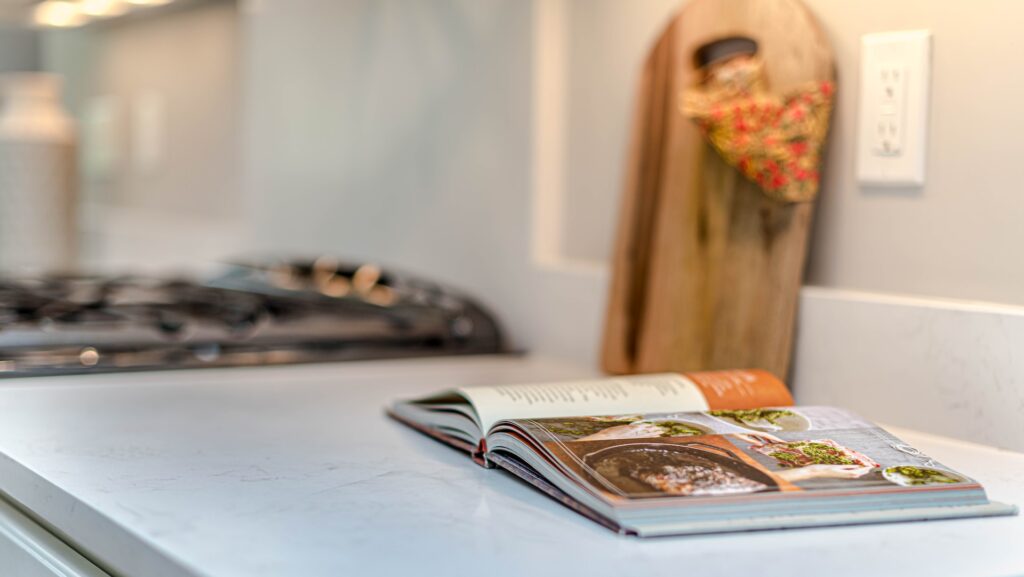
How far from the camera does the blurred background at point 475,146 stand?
1.14m

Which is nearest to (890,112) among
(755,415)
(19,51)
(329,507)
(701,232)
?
(701,232)

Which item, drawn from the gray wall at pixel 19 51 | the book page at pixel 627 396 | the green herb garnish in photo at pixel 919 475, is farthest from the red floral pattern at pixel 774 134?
the gray wall at pixel 19 51

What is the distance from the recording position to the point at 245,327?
5.13ft

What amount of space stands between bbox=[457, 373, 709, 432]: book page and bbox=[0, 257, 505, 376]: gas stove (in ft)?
1.83

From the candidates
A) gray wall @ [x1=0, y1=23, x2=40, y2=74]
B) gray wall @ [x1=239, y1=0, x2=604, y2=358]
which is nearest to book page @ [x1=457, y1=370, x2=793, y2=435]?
gray wall @ [x1=239, y1=0, x2=604, y2=358]

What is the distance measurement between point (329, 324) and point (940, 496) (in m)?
0.97

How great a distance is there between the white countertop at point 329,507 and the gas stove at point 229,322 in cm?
19

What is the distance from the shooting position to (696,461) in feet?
2.67

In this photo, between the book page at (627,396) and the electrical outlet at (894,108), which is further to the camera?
the electrical outlet at (894,108)

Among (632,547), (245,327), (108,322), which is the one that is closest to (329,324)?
(245,327)

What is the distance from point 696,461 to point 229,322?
2.96 ft

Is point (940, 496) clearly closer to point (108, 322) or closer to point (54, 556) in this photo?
point (54, 556)

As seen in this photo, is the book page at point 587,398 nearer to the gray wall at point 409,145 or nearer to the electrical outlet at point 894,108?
the electrical outlet at point 894,108

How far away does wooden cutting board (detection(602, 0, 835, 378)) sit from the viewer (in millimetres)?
1273
